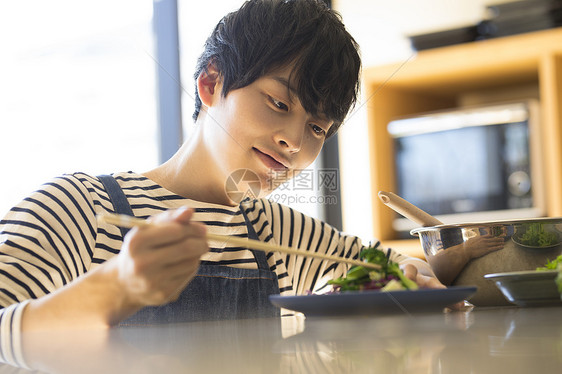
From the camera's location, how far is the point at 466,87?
95.4 inches

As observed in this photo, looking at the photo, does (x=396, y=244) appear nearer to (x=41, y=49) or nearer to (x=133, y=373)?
(x=41, y=49)

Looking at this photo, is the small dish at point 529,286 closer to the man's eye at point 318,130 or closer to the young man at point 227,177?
the young man at point 227,177

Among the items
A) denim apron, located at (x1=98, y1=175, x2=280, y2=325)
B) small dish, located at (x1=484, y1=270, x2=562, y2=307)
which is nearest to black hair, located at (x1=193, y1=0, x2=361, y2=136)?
denim apron, located at (x1=98, y1=175, x2=280, y2=325)

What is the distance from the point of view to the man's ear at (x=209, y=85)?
101cm

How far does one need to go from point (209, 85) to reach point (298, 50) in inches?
7.1

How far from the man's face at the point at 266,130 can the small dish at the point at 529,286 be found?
0.39 metres

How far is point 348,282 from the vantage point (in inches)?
25.1

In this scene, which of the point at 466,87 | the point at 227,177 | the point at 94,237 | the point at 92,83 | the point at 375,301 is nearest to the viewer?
the point at 375,301

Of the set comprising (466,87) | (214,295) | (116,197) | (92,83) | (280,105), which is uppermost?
(466,87)

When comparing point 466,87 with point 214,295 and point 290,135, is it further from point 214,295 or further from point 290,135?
point 214,295

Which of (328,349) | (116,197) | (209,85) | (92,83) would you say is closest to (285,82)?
(209,85)

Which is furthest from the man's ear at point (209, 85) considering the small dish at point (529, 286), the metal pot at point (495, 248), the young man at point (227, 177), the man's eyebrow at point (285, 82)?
the small dish at point (529, 286)

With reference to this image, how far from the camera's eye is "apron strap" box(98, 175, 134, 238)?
37.2 inches

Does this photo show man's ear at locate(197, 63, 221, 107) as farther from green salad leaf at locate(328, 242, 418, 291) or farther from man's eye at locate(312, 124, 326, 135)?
green salad leaf at locate(328, 242, 418, 291)
